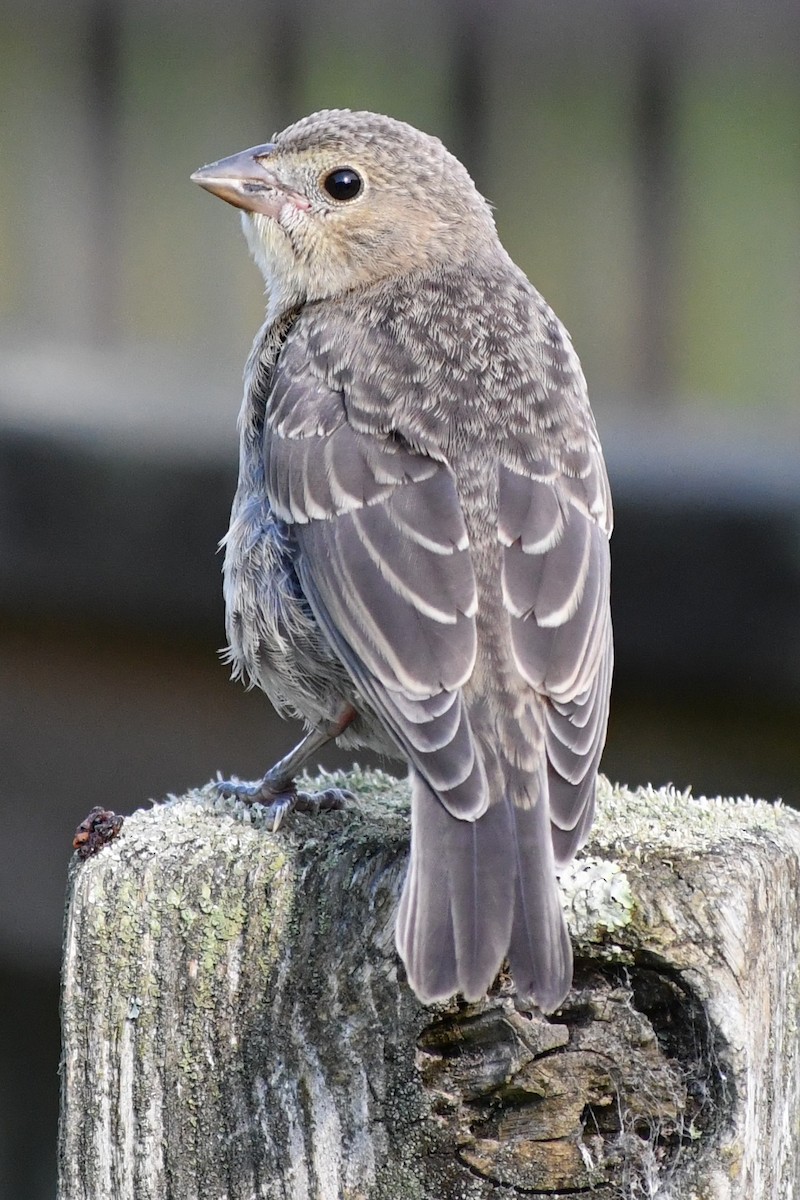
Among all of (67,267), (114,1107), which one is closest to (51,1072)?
(67,267)

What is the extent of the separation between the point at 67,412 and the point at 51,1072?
1.96 metres

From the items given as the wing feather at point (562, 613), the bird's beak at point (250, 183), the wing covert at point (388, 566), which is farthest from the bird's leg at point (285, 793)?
the bird's beak at point (250, 183)

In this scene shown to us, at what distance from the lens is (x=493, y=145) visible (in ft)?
15.0

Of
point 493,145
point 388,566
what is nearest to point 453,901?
point 388,566

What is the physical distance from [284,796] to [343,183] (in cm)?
183

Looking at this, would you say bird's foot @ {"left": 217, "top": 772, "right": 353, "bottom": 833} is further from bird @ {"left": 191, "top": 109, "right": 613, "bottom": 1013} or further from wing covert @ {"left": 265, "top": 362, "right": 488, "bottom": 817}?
wing covert @ {"left": 265, "top": 362, "right": 488, "bottom": 817}

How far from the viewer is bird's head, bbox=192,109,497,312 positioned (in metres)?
3.91

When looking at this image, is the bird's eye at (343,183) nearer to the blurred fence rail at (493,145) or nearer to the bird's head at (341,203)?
the bird's head at (341,203)

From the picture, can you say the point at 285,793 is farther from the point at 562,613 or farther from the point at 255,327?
the point at 255,327

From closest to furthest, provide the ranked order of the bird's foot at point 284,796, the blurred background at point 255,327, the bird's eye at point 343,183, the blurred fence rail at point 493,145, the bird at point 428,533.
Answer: the bird at point 428,533 < the bird's foot at point 284,796 < the bird's eye at point 343,183 < the blurred background at point 255,327 < the blurred fence rail at point 493,145

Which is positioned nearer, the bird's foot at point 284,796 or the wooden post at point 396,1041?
the wooden post at point 396,1041

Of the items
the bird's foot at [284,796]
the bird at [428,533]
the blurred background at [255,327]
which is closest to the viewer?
the bird at [428,533]

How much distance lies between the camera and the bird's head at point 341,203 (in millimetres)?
3912

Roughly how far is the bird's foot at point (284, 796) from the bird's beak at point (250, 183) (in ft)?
5.19
